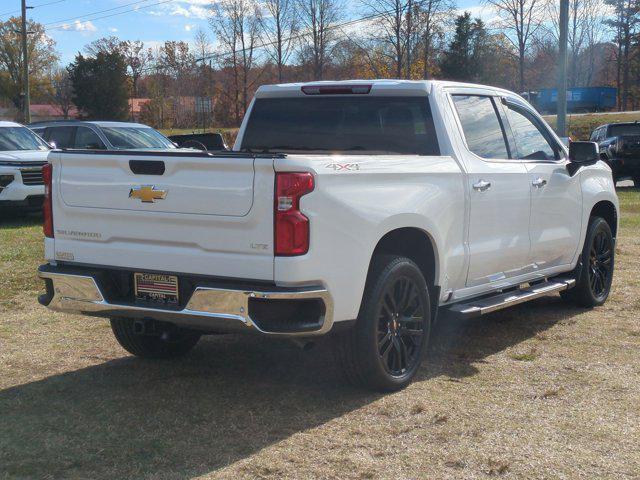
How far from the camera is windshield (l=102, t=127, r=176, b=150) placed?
53.2 ft

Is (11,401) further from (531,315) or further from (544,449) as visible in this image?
(531,315)

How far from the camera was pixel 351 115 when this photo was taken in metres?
6.21

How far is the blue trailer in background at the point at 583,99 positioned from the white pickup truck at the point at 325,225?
213ft

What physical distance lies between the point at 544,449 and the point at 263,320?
5.20ft

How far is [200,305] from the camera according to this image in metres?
4.61

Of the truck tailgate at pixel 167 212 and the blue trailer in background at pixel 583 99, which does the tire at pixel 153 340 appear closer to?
the truck tailgate at pixel 167 212

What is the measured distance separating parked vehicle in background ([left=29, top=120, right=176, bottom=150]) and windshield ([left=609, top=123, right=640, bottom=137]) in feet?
43.2

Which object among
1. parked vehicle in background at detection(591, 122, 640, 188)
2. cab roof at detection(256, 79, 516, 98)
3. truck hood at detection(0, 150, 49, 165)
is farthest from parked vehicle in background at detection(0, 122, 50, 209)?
parked vehicle in background at detection(591, 122, 640, 188)

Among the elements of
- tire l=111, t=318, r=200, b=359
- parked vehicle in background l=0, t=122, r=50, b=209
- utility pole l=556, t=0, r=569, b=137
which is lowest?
tire l=111, t=318, r=200, b=359

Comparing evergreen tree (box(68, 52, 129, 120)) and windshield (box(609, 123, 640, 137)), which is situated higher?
evergreen tree (box(68, 52, 129, 120))

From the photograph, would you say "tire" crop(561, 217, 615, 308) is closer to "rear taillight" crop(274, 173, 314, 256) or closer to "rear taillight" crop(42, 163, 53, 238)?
"rear taillight" crop(274, 173, 314, 256)

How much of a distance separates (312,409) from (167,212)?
1422mm

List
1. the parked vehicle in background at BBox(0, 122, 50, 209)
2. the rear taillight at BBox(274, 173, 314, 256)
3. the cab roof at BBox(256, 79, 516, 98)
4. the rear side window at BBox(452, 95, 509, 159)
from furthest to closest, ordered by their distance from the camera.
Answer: the parked vehicle in background at BBox(0, 122, 50, 209) → the rear side window at BBox(452, 95, 509, 159) → the cab roof at BBox(256, 79, 516, 98) → the rear taillight at BBox(274, 173, 314, 256)

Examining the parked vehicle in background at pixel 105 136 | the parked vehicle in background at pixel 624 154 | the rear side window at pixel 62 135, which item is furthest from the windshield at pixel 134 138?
the parked vehicle in background at pixel 624 154
